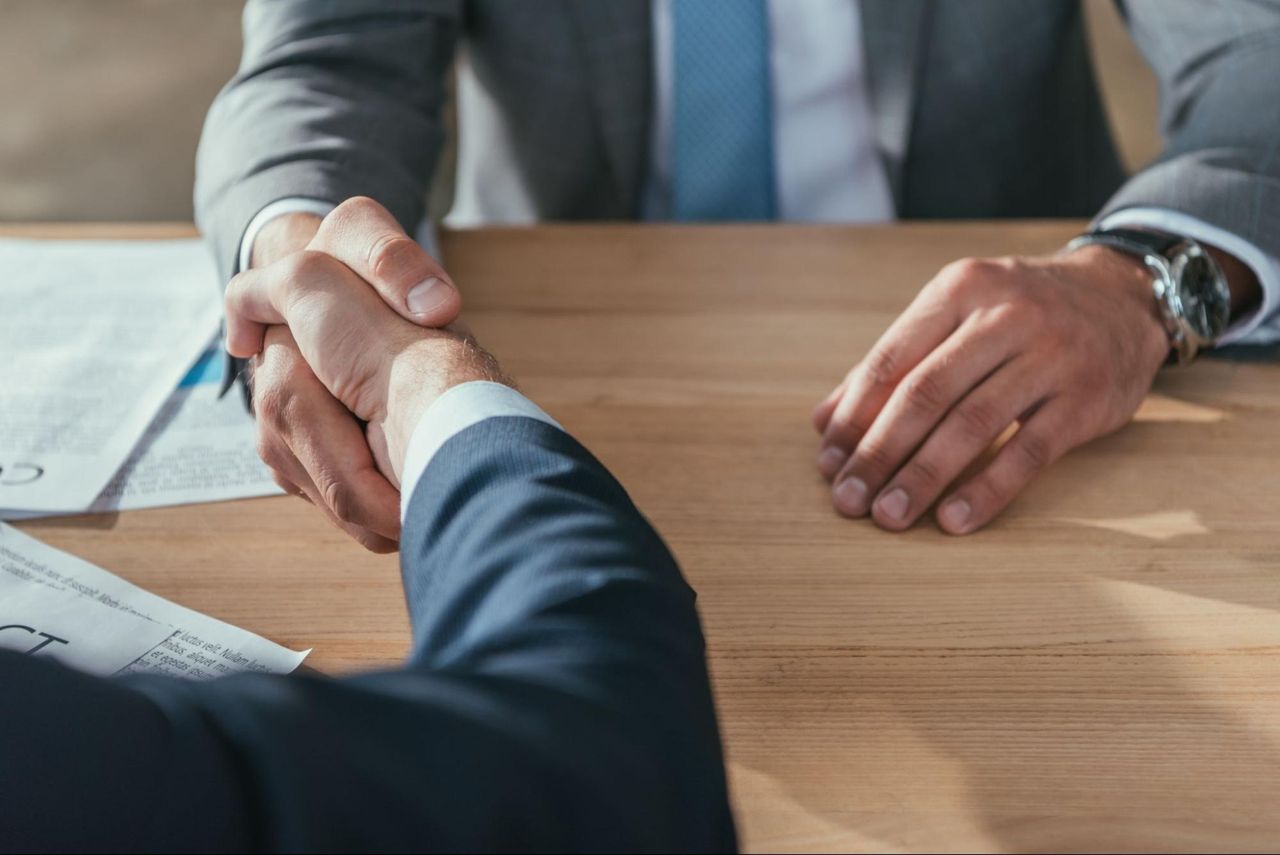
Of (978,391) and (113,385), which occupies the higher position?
(978,391)

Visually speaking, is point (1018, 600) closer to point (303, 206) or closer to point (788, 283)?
point (788, 283)

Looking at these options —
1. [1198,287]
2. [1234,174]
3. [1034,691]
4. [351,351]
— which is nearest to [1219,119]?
[1234,174]

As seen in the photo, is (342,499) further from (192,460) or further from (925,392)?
(925,392)

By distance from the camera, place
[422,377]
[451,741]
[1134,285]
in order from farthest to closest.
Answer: [1134,285] < [422,377] < [451,741]

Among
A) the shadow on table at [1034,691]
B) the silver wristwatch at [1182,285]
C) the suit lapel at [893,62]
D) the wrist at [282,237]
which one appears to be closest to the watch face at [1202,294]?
the silver wristwatch at [1182,285]

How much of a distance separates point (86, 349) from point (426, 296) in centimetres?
36

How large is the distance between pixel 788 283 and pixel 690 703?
601 mm

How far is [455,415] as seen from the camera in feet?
1.71

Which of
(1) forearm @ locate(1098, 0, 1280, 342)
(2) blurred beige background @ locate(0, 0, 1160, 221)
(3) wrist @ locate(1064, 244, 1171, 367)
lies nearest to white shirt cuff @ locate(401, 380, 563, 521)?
(3) wrist @ locate(1064, 244, 1171, 367)

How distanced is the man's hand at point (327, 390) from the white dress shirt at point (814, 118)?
1.80ft

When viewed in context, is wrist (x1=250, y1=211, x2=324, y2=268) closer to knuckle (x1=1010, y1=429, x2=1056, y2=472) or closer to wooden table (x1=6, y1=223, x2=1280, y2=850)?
wooden table (x1=6, y1=223, x2=1280, y2=850)

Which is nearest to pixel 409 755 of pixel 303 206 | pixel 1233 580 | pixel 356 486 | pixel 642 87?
pixel 356 486

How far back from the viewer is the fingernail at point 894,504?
2.14 feet

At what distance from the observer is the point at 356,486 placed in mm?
630
